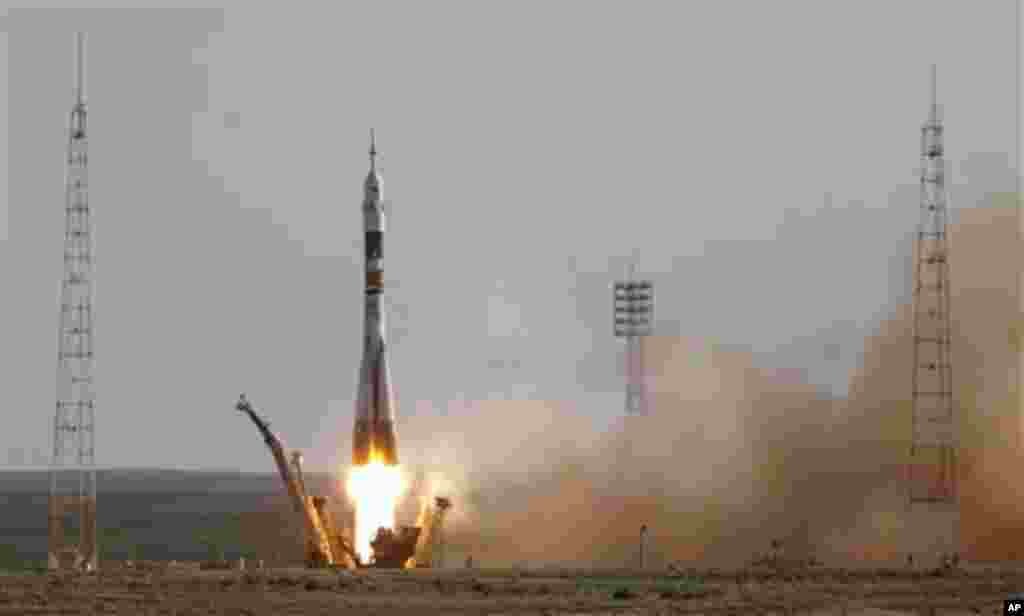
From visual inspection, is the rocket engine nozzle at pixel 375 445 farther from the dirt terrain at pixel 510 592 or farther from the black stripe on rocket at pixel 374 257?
the dirt terrain at pixel 510 592

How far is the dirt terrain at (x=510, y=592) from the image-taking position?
62.9m

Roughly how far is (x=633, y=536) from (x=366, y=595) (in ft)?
83.7

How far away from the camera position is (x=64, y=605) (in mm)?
63219

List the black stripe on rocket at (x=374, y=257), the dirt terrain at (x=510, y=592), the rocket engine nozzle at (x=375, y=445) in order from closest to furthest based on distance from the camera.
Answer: the dirt terrain at (x=510, y=592)
the black stripe on rocket at (x=374, y=257)
the rocket engine nozzle at (x=375, y=445)

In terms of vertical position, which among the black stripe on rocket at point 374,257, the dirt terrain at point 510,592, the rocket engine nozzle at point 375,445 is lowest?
the dirt terrain at point 510,592

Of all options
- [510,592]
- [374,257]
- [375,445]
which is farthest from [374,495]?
→ [510,592]

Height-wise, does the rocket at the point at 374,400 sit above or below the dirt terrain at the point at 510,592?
above

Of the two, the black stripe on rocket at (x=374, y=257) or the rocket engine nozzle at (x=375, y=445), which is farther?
the rocket engine nozzle at (x=375, y=445)

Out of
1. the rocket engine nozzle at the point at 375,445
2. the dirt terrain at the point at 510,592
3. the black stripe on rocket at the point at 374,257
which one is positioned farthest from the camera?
the rocket engine nozzle at the point at 375,445

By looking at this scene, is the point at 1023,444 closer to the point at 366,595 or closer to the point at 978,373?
the point at 978,373

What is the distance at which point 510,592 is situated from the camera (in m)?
67.2

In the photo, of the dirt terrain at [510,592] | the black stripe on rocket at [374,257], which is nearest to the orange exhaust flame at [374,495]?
the black stripe on rocket at [374,257]

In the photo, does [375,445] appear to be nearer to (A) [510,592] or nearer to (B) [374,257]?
(B) [374,257]

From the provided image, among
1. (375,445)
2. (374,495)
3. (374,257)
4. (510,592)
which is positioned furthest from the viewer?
(374,495)
